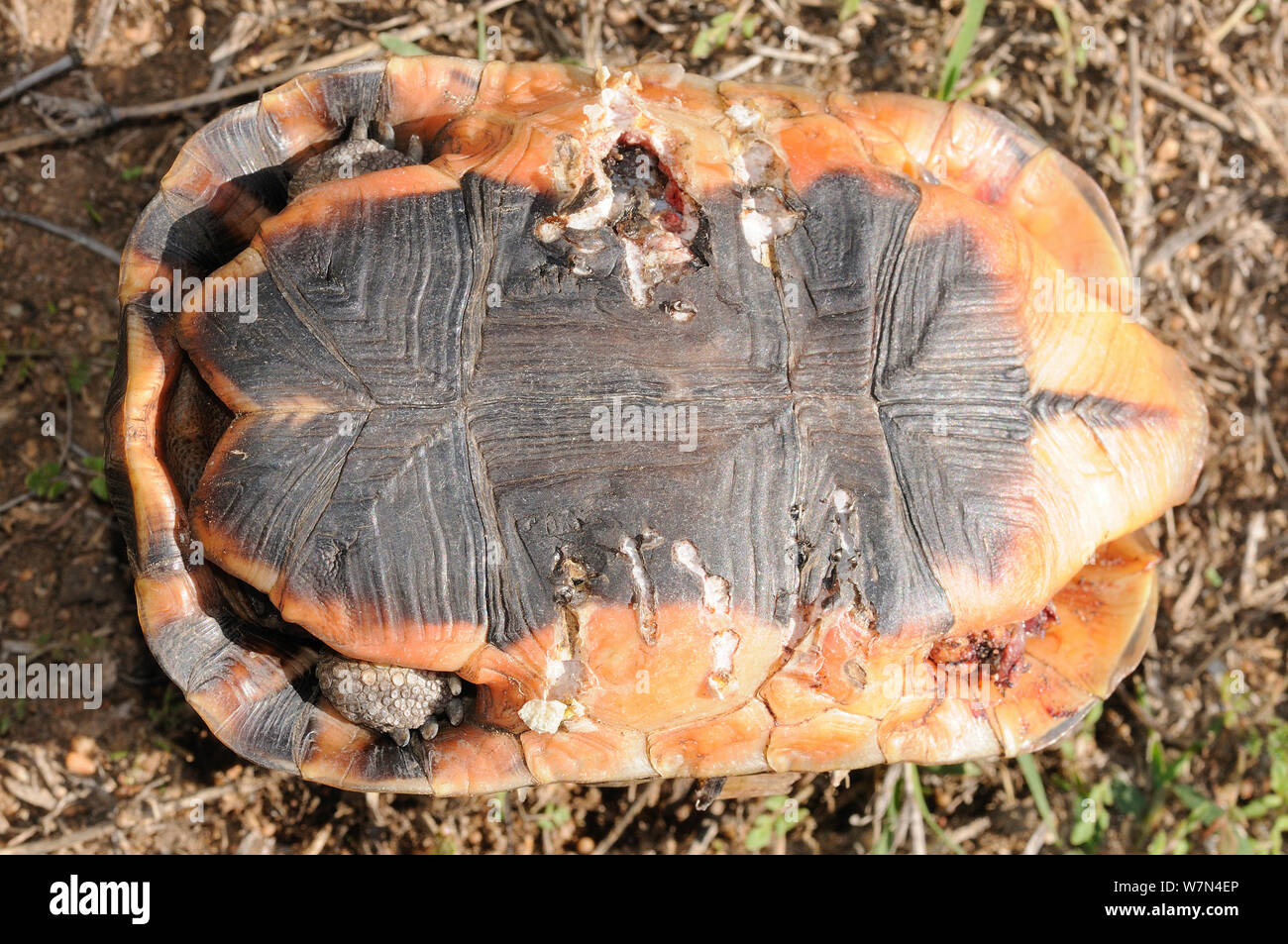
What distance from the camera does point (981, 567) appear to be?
2846 mm

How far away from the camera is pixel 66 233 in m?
4.32

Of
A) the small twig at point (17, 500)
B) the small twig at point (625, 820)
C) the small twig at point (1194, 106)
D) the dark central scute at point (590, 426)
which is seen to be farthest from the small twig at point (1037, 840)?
the small twig at point (17, 500)

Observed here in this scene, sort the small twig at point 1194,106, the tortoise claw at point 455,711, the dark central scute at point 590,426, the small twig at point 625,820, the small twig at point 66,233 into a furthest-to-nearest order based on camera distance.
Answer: the small twig at point 1194,106 → the small twig at point 625,820 → the small twig at point 66,233 → the tortoise claw at point 455,711 → the dark central scute at point 590,426

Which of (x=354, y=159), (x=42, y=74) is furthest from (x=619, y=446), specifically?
(x=42, y=74)

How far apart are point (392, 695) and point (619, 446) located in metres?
1.04

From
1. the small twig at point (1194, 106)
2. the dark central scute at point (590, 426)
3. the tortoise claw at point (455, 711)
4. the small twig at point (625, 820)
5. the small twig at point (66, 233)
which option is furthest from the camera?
the small twig at point (1194, 106)

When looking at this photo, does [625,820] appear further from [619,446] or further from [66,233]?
[66,233]

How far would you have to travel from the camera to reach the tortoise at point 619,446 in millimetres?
2715

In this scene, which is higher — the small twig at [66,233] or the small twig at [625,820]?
the small twig at [66,233]

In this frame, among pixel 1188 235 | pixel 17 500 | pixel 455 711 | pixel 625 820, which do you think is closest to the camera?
pixel 455 711

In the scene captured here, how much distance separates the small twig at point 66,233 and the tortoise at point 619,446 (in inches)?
48.8

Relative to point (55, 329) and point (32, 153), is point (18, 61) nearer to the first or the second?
point (32, 153)

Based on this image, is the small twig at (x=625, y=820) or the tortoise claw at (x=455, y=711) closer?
the tortoise claw at (x=455, y=711)

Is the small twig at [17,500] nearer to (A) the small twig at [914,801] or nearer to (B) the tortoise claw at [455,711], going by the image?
(B) the tortoise claw at [455,711]
